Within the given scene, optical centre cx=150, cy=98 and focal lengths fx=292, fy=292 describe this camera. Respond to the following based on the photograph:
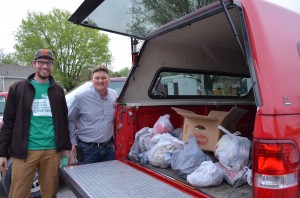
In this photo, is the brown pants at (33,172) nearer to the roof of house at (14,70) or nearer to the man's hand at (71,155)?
the man's hand at (71,155)

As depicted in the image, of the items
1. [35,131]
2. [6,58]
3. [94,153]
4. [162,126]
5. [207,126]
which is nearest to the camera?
[35,131]

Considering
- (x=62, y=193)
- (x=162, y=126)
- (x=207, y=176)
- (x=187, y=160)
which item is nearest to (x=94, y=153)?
(x=162, y=126)

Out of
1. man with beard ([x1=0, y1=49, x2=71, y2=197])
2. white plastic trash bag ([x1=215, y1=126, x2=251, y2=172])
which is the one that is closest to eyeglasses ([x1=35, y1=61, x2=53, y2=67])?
man with beard ([x1=0, y1=49, x2=71, y2=197])

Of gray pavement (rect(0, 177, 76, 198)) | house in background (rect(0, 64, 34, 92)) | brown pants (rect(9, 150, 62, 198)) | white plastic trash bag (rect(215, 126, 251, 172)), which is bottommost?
gray pavement (rect(0, 177, 76, 198))

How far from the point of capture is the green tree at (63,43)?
40031 mm

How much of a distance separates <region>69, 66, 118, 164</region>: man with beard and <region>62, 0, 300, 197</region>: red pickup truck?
22 cm

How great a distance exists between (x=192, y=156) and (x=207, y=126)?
1.94 feet

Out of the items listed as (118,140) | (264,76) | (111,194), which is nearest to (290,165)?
(264,76)

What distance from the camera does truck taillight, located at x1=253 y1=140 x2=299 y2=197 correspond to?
1.68 meters

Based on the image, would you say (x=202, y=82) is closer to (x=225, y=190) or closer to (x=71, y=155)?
(x=71, y=155)

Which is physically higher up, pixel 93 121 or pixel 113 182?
pixel 93 121

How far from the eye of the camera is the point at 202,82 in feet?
14.8

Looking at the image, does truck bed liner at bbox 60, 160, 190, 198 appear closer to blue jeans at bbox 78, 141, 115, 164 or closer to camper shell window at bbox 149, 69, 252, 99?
blue jeans at bbox 78, 141, 115, 164

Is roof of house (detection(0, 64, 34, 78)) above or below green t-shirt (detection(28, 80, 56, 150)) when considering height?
above
